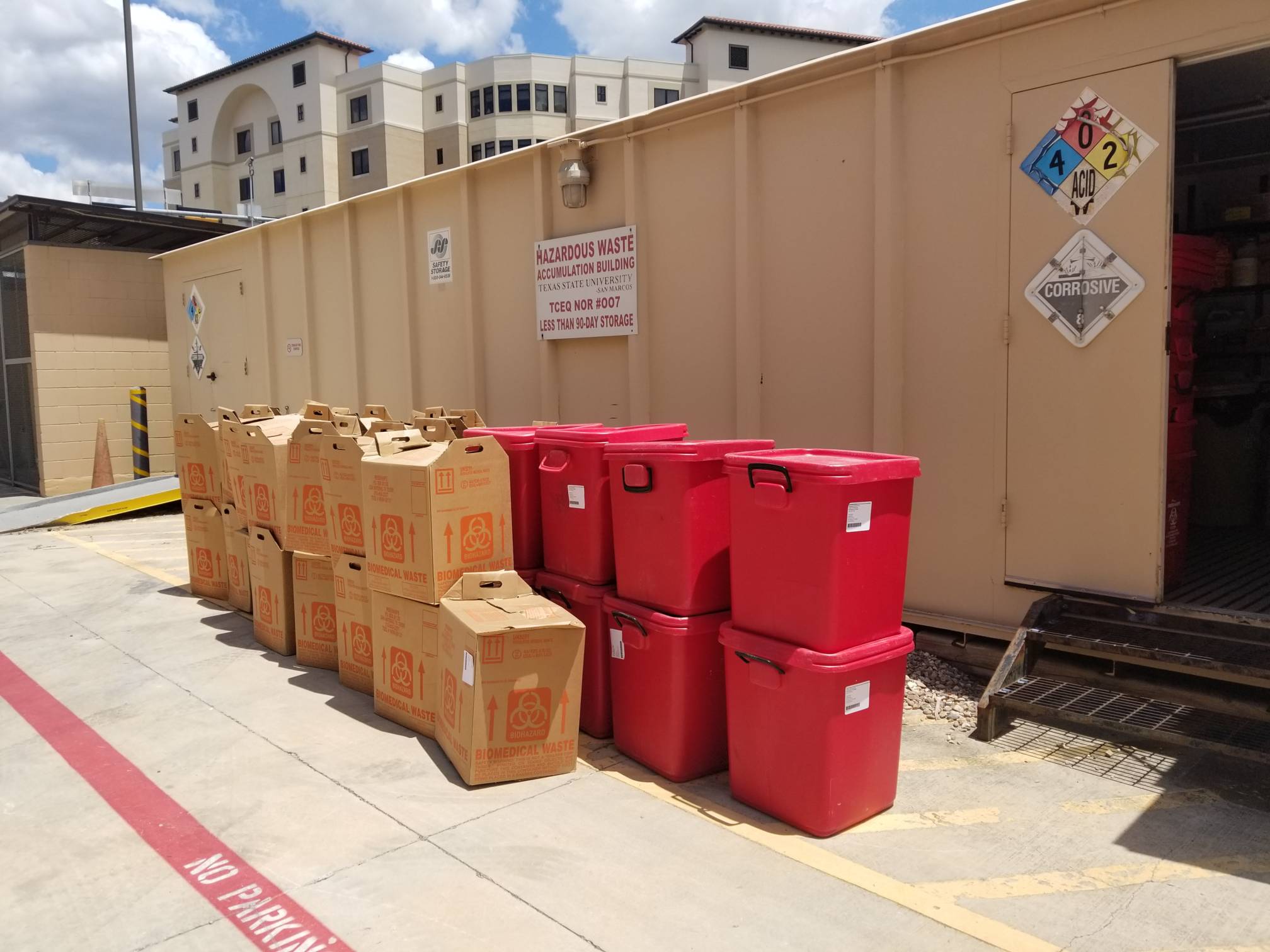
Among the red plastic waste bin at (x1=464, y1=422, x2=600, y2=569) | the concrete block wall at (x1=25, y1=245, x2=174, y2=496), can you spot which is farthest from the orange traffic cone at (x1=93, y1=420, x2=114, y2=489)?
the red plastic waste bin at (x1=464, y1=422, x2=600, y2=569)

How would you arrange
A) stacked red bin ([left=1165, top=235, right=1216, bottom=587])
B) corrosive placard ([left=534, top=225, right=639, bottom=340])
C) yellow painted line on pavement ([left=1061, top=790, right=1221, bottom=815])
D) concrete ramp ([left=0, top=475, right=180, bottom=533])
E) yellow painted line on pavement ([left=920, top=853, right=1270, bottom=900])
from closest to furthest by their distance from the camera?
→ yellow painted line on pavement ([left=920, top=853, right=1270, bottom=900])
yellow painted line on pavement ([left=1061, top=790, right=1221, bottom=815])
stacked red bin ([left=1165, top=235, right=1216, bottom=587])
corrosive placard ([left=534, top=225, right=639, bottom=340])
concrete ramp ([left=0, top=475, right=180, bottom=533])

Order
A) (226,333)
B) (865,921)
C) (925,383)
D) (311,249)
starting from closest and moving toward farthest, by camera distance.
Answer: (865,921)
(925,383)
(311,249)
(226,333)

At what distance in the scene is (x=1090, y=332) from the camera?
4.67 metres

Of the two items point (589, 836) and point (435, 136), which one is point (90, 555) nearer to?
point (589, 836)

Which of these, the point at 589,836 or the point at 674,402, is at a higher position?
the point at 674,402

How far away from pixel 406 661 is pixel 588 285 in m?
3.57

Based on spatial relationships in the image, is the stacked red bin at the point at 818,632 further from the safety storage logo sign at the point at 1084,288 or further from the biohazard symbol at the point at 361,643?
the biohazard symbol at the point at 361,643

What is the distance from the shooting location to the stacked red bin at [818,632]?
3.44 meters

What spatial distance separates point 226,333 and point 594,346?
269 inches

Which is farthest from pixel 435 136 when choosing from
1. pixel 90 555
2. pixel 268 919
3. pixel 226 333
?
pixel 268 919

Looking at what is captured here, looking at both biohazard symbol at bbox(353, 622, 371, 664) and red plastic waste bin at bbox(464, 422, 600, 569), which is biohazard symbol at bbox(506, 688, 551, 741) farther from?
biohazard symbol at bbox(353, 622, 371, 664)

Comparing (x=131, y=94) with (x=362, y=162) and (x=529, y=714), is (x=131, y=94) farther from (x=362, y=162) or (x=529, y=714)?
(x=362, y=162)

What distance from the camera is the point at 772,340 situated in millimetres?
6016

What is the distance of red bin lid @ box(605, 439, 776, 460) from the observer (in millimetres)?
3930
